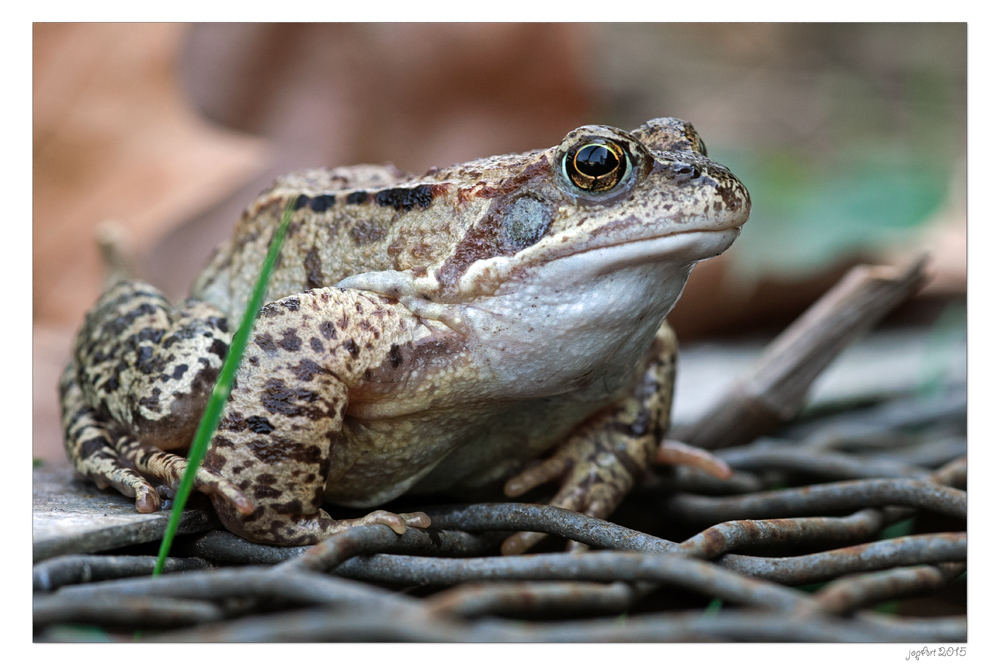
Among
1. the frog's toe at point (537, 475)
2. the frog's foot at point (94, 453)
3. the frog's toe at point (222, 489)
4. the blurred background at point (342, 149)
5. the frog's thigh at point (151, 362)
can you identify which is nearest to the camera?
the frog's toe at point (222, 489)

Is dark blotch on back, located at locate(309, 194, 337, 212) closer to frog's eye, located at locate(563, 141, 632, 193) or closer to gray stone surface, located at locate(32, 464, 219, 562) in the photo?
frog's eye, located at locate(563, 141, 632, 193)

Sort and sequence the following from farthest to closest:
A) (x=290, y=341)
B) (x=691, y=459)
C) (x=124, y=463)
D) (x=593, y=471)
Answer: (x=691, y=459) → (x=593, y=471) → (x=124, y=463) → (x=290, y=341)

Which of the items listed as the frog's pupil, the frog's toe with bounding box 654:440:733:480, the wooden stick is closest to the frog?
the frog's pupil

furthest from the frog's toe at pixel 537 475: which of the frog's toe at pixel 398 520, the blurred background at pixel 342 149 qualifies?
the blurred background at pixel 342 149

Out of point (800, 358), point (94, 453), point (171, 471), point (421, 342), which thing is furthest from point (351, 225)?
point (800, 358)

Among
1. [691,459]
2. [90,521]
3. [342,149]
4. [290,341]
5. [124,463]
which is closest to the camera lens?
[90,521]

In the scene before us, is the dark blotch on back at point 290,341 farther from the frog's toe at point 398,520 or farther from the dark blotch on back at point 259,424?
the frog's toe at point 398,520

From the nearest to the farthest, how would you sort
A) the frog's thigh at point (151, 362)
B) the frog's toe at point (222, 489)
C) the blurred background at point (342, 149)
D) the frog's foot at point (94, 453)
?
the frog's toe at point (222, 489)
the frog's foot at point (94, 453)
the frog's thigh at point (151, 362)
the blurred background at point (342, 149)

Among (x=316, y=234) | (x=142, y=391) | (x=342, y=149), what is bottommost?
(x=142, y=391)

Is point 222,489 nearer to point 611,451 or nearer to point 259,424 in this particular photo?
point 259,424
